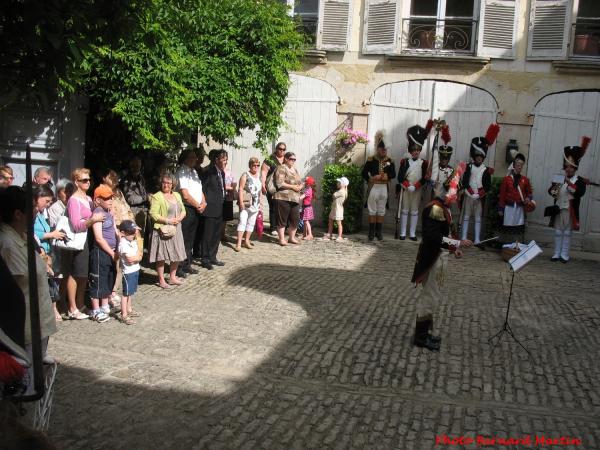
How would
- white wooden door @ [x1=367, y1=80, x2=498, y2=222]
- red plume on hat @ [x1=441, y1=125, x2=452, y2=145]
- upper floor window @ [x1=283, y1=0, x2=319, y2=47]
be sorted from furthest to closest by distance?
upper floor window @ [x1=283, y1=0, x2=319, y2=47] → white wooden door @ [x1=367, y1=80, x2=498, y2=222] → red plume on hat @ [x1=441, y1=125, x2=452, y2=145]

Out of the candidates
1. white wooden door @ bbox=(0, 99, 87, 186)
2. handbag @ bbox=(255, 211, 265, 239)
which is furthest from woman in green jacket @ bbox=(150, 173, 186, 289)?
handbag @ bbox=(255, 211, 265, 239)

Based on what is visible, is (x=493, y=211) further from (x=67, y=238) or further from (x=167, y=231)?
(x=67, y=238)

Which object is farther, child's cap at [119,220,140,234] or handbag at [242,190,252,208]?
handbag at [242,190,252,208]

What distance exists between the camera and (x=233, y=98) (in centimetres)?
959

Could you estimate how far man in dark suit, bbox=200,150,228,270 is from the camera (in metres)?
10.3

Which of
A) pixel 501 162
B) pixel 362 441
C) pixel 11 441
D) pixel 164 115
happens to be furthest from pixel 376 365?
pixel 501 162

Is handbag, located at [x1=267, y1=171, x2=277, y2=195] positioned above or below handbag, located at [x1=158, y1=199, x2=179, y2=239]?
above

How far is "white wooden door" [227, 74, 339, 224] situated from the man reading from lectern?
7.92 m

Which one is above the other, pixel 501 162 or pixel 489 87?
pixel 489 87

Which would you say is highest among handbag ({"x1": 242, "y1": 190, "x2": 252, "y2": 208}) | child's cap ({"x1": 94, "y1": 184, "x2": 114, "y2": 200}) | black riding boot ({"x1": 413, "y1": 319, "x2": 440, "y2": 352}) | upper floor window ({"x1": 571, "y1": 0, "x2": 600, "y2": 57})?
upper floor window ({"x1": 571, "y1": 0, "x2": 600, "y2": 57})

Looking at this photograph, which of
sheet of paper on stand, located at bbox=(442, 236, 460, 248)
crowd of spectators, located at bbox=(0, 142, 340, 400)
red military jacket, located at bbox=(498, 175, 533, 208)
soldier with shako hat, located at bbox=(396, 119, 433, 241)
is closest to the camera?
crowd of spectators, located at bbox=(0, 142, 340, 400)

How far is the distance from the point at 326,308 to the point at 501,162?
7.07 meters

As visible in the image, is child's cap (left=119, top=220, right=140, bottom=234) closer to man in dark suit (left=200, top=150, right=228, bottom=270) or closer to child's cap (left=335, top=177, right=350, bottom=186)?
man in dark suit (left=200, top=150, right=228, bottom=270)

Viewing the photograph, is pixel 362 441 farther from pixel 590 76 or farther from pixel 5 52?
pixel 590 76
